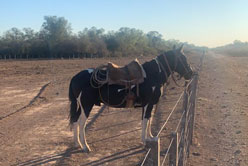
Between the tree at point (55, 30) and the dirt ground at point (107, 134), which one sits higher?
the tree at point (55, 30)

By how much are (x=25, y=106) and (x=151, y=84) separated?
5557 mm

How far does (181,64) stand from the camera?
18.5 feet

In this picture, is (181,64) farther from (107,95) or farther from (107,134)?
(107,134)

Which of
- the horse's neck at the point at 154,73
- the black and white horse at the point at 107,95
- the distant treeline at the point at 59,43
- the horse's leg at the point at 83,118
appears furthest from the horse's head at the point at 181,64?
the distant treeline at the point at 59,43

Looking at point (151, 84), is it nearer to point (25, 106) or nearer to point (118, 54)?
point (25, 106)

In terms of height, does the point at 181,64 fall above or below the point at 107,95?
above

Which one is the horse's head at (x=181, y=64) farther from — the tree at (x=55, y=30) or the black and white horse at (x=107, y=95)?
the tree at (x=55, y=30)

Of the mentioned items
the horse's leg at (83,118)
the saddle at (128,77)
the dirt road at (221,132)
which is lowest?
the dirt road at (221,132)

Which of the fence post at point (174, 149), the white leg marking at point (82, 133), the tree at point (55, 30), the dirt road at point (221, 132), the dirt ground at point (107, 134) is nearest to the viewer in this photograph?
the fence post at point (174, 149)

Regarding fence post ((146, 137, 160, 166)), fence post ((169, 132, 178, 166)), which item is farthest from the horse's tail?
fence post ((146, 137, 160, 166))

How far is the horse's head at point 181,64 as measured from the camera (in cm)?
557

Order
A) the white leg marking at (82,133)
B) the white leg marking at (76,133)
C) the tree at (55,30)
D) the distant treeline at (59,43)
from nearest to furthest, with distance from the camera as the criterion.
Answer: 1. the white leg marking at (82,133)
2. the white leg marking at (76,133)
3. the distant treeline at (59,43)
4. the tree at (55,30)

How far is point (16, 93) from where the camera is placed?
36.7ft

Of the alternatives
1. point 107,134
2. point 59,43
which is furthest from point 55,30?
point 107,134
